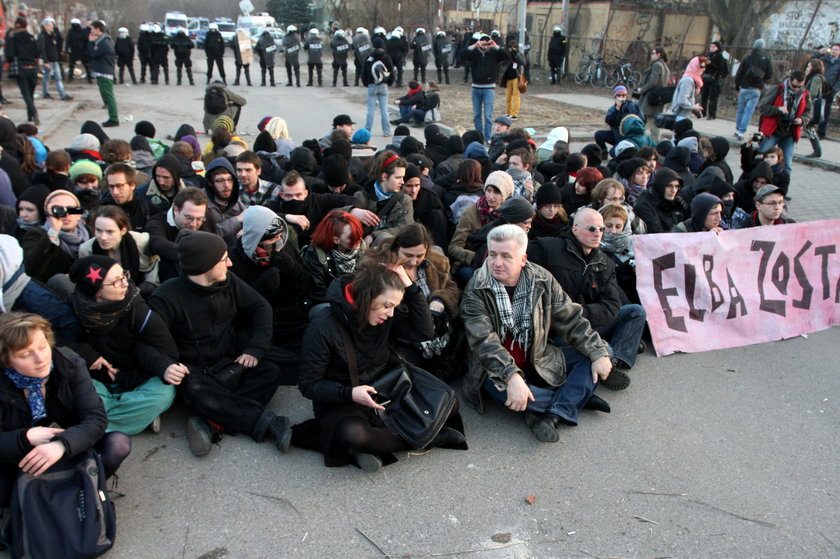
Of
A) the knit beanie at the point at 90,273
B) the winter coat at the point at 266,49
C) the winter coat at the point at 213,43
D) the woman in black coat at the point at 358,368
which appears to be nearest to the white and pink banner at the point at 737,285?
the woman in black coat at the point at 358,368

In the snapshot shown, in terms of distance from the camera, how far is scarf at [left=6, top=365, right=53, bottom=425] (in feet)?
10.9

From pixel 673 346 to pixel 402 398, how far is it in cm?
271

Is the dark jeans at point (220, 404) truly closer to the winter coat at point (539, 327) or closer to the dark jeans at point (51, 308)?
the dark jeans at point (51, 308)

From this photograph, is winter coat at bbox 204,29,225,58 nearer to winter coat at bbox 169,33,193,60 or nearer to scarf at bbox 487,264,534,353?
winter coat at bbox 169,33,193,60

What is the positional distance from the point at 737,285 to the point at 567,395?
98.2 inches

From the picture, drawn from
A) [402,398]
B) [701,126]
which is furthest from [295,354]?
[701,126]

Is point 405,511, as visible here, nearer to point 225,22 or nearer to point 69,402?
point 69,402

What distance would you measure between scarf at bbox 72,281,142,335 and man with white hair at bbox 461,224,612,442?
2.15 m

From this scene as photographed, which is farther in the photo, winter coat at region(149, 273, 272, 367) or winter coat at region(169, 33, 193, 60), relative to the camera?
winter coat at region(169, 33, 193, 60)

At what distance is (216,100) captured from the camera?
39.3 ft

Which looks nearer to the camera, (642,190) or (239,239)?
(239,239)

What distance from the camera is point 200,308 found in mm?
4289

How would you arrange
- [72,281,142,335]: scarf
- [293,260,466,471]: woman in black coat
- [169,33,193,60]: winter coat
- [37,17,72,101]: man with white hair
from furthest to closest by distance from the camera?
[169,33,193,60]: winter coat < [37,17,72,101]: man with white hair < [72,281,142,335]: scarf < [293,260,466,471]: woman in black coat

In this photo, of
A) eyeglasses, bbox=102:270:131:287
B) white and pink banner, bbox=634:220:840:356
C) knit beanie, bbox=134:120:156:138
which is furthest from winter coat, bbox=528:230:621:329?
knit beanie, bbox=134:120:156:138
